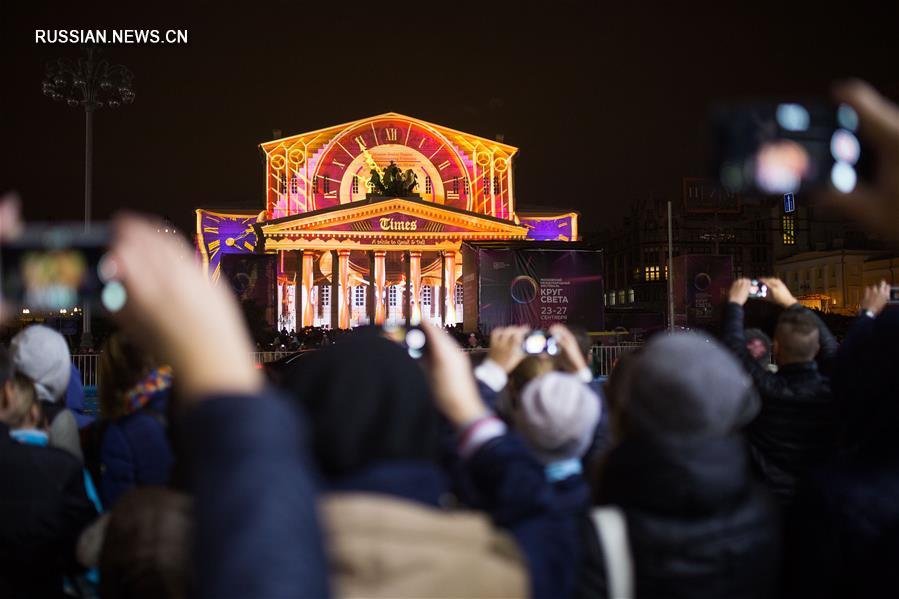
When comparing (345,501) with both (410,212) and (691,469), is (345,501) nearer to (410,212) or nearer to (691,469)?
(691,469)

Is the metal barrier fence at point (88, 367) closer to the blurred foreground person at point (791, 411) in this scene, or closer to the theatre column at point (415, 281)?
the blurred foreground person at point (791, 411)

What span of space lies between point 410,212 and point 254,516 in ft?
133

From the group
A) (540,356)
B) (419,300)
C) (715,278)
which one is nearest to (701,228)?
(419,300)

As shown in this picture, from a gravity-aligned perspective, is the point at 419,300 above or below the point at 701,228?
below

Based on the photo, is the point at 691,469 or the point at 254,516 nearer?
the point at 254,516

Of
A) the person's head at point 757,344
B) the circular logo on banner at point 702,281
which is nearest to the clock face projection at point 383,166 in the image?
the circular logo on banner at point 702,281

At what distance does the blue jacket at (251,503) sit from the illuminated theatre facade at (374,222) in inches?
1567

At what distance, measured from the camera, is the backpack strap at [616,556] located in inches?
76.2

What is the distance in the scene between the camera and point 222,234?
144ft

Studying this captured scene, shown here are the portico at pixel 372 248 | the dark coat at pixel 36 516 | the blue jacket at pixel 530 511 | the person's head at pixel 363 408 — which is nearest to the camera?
the person's head at pixel 363 408

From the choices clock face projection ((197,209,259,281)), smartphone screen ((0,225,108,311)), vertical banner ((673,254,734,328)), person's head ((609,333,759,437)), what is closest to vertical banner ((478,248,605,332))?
vertical banner ((673,254,734,328))

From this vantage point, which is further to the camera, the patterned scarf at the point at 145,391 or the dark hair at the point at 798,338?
the dark hair at the point at 798,338

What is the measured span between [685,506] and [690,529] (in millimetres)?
65

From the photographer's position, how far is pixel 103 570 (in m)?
1.98
